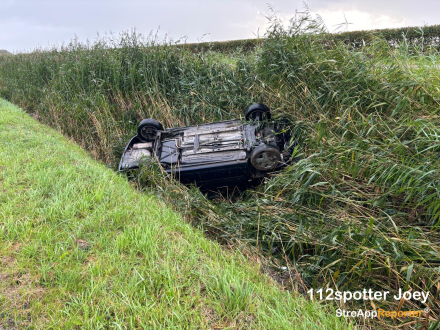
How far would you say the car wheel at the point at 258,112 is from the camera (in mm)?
5281

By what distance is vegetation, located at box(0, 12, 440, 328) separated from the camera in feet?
8.44

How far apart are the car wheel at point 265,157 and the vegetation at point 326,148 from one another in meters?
0.36

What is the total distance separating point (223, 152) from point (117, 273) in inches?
108

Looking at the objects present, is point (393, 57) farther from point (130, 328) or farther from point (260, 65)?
point (130, 328)

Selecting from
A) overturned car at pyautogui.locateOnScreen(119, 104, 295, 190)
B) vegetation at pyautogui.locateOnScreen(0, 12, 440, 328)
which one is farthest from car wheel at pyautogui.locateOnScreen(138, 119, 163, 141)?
vegetation at pyautogui.locateOnScreen(0, 12, 440, 328)

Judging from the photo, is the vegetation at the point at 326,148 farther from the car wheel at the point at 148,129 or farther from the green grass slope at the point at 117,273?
the car wheel at the point at 148,129

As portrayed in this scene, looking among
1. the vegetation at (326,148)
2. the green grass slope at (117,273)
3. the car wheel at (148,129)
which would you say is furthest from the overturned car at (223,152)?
the green grass slope at (117,273)

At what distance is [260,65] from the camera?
580 cm

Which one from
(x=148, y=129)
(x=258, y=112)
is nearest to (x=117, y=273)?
(x=258, y=112)

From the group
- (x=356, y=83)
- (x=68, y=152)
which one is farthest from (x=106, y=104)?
(x=356, y=83)

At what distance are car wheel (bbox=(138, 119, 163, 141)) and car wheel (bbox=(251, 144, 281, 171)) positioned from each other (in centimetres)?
234

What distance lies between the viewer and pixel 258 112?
209 inches

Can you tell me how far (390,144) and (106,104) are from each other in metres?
6.68

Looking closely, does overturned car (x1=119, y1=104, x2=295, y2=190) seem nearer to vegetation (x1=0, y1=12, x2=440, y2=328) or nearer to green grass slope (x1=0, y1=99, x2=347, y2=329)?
vegetation (x1=0, y1=12, x2=440, y2=328)
